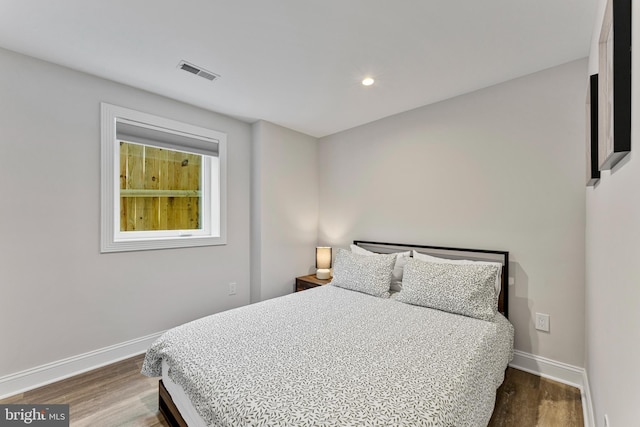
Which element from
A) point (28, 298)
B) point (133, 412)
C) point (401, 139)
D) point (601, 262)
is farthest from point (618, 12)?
point (28, 298)

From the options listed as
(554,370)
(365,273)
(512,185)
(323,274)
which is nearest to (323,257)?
(323,274)

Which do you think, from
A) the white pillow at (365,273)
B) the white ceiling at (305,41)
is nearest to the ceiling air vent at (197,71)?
the white ceiling at (305,41)

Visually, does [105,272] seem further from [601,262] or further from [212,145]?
[601,262]

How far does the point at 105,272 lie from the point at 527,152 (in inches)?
141

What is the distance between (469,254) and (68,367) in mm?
3401

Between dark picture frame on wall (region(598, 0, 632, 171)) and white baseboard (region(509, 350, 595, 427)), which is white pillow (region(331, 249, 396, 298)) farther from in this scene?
dark picture frame on wall (region(598, 0, 632, 171))

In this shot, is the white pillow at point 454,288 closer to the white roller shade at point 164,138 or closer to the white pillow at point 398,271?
the white pillow at point 398,271

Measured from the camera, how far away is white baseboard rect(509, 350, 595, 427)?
196 centimetres

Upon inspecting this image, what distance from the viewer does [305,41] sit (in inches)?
71.4

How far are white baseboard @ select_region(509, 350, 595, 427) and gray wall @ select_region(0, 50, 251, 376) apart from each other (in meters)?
3.11

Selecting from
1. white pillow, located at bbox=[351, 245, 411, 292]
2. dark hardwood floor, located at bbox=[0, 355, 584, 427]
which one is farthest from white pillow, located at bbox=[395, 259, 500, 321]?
dark hardwood floor, located at bbox=[0, 355, 584, 427]

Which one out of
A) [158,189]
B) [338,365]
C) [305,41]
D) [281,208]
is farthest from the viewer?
[281,208]

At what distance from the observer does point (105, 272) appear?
2.36 metres

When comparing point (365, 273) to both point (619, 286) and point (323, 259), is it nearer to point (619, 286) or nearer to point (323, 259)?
point (323, 259)
